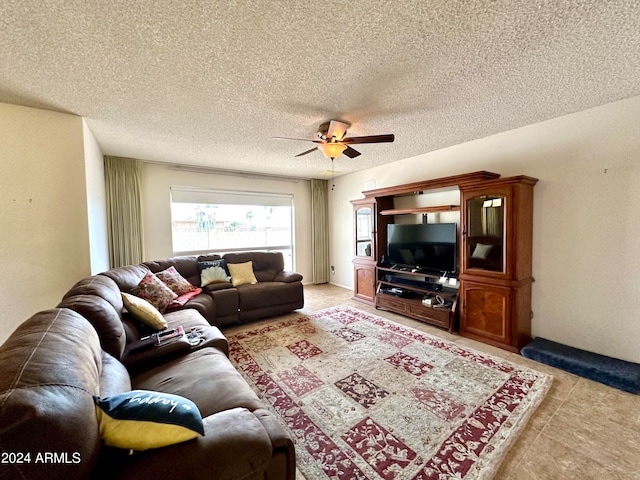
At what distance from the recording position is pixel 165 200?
4.50 metres

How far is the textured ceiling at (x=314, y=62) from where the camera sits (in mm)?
1377

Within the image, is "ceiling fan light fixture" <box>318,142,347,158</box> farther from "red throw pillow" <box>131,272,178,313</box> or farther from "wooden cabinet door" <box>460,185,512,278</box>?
"red throw pillow" <box>131,272,178,313</box>

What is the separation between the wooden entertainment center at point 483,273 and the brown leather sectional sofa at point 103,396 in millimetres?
2693

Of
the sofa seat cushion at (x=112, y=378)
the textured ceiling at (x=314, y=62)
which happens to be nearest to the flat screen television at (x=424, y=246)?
the textured ceiling at (x=314, y=62)

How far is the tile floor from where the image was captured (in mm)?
1425

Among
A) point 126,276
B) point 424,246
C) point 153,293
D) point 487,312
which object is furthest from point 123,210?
point 487,312

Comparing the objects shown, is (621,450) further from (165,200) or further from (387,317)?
(165,200)

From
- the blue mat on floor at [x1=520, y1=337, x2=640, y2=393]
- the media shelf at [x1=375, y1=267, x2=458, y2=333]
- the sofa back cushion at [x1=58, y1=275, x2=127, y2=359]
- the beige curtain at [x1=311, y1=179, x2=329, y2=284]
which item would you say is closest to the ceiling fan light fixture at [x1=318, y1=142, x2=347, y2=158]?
the media shelf at [x1=375, y1=267, x2=458, y2=333]

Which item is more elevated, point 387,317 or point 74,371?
point 74,371

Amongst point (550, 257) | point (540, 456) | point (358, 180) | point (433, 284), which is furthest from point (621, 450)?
point (358, 180)

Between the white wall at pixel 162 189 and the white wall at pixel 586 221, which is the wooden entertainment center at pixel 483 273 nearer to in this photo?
the white wall at pixel 586 221

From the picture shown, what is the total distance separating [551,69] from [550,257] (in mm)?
1881

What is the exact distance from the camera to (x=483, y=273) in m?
2.98

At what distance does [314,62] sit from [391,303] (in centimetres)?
326
